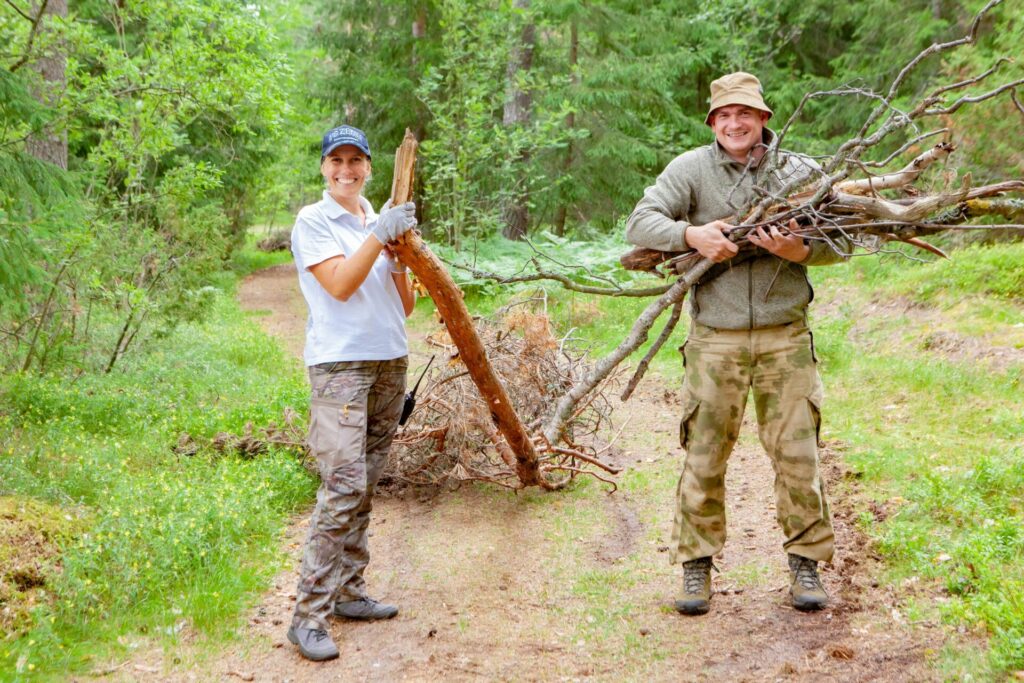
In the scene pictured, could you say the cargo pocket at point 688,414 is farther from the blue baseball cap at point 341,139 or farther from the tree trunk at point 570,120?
the tree trunk at point 570,120

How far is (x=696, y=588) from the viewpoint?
429cm

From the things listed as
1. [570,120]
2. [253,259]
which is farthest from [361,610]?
[253,259]

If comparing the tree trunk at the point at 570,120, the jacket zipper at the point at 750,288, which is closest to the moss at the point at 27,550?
the jacket zipper at the point at 750,288

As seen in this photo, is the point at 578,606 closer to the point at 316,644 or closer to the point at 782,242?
the point at 316,644

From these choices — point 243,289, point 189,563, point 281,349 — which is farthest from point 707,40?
point 189,563

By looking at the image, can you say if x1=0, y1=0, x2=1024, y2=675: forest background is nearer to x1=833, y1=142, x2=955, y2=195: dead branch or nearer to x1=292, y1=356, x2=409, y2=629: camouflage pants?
x1=292, y1=356, x2=409, y2=629: camouflage pants

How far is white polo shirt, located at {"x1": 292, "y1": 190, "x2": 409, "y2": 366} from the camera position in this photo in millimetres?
3961

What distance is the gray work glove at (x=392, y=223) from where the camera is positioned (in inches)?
153

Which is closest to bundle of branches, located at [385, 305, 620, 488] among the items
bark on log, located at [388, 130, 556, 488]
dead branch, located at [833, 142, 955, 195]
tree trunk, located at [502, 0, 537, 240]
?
bark on log, located at [388, 130, 556, 488]

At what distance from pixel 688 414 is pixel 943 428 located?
3239 mm

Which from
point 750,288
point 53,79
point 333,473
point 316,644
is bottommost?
point 316,644

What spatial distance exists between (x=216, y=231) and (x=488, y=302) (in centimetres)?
415

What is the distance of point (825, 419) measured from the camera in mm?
7238

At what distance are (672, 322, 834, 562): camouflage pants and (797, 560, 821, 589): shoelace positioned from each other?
0.07 meters
